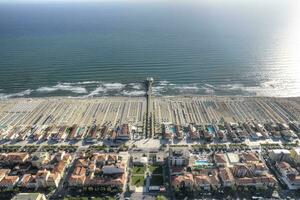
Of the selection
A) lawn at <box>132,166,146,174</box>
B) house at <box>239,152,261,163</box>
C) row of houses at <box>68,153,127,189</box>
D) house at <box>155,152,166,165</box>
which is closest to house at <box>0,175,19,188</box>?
row of houses at <box>68,153,127,189</box>

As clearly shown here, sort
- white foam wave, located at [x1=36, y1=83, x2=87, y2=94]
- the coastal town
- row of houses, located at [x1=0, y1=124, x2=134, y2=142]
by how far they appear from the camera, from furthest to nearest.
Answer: white foam wave, located at [x1=36, y1=83, x2=87, y2=94] < row of houses, located at [x1=0, y1=124, x2=134, y2=142] < the coastal town

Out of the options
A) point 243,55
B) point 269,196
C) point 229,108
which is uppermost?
point 243,55

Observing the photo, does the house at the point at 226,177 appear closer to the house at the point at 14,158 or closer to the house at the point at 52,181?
the house at the point at 52,181

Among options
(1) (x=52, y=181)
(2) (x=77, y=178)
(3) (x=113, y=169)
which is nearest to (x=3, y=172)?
(1) (x=52, y=181)

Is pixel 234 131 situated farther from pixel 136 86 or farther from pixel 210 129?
pixel 136 86

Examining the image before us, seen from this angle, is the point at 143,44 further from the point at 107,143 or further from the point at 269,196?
the point at 269,196

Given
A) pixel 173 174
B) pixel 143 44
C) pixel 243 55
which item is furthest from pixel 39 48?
pixel 173 174

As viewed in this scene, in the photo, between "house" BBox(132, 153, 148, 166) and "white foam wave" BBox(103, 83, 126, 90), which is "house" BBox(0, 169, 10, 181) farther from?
"white foam wave" BBox(103, 83, 126, 90)
